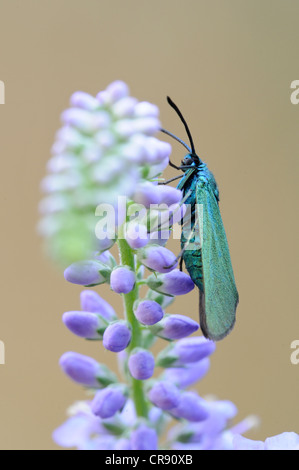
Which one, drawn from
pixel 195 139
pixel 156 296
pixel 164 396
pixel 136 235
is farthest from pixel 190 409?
pixel 195 139

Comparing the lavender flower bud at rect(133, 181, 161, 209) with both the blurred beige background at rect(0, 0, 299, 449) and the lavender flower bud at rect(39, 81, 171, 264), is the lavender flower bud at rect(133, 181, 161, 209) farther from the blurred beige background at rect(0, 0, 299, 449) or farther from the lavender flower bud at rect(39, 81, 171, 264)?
the blurred beige background at rect(0, 0, 299, 449)

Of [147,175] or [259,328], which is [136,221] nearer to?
[147,175]

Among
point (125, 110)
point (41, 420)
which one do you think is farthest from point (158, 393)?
point (41, 420)

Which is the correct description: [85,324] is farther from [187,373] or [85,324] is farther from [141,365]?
[187,373]

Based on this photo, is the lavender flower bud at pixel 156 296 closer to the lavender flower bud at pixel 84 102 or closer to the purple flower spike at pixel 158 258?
the purple flower spike at pixel 158 258

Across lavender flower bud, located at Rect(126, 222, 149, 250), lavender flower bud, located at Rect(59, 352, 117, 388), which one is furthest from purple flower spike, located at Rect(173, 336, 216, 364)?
lavender flower bud, located at Rect(126, 222, 149, 250)

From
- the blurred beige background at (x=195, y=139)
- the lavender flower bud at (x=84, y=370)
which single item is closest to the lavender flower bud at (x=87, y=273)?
the lavender flower bud at (x=84, y=370)
